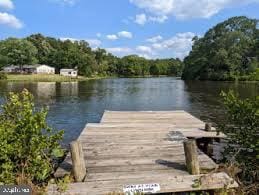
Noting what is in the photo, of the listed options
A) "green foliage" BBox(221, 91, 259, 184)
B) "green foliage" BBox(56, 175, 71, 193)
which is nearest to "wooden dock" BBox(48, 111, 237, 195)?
"green foliage" BBox(56, 175, 71, 193)

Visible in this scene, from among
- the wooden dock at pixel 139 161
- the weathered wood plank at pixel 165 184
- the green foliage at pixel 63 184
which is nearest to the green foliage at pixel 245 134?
the wooden dock at pixel 139 161

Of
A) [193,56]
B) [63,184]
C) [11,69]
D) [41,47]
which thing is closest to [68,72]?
[11,69]

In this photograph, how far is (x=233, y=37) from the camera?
7388 centimetres

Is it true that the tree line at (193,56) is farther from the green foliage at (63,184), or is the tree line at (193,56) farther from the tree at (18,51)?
the green foliage at (63,184)

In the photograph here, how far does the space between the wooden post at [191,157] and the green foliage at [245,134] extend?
41.9 inches

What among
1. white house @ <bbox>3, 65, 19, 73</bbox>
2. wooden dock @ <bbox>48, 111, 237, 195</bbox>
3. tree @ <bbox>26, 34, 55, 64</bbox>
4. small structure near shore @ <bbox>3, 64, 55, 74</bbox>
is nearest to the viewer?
wooden dock @ <bbox>48, 111, 237, 195</bbox>

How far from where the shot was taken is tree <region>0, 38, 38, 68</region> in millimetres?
94125

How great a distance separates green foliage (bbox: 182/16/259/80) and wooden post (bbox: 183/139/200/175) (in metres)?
65.8

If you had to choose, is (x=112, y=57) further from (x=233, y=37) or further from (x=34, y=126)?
(x=34, y=126)

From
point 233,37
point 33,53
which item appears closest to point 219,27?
point 233,37

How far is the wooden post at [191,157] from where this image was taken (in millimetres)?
5809

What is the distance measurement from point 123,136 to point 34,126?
4.13 meters

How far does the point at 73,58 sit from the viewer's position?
10425cm

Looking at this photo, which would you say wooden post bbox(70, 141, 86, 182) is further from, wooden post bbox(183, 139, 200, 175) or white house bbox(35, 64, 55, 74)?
white house bbox(35, 64, 55, 74)
